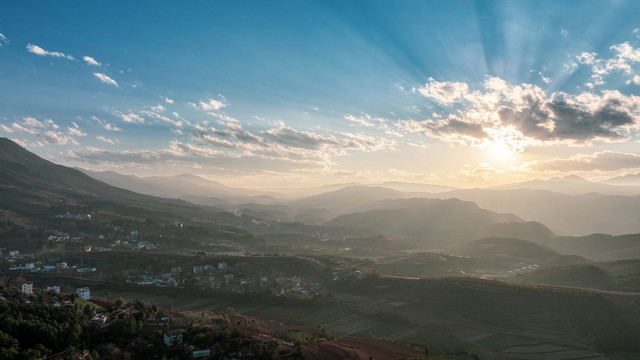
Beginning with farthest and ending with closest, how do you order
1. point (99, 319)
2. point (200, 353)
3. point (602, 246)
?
point (602, 246) < point (99, 319) < point (200, 353)

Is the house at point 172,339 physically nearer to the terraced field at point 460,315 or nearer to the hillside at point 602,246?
the terraced field at point 460,315

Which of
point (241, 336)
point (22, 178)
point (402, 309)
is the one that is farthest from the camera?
point (22, 178)

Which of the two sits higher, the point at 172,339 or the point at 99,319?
the point at 99,319

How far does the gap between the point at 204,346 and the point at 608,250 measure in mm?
166209

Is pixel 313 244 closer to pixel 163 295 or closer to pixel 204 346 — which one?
pixel 163 295

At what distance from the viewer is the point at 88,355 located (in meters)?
32.8

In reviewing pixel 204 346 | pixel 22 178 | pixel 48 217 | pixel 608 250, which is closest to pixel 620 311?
pixel 204 346

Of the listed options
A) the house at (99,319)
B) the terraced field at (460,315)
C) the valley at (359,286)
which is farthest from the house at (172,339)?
the terraced field at (460,315)

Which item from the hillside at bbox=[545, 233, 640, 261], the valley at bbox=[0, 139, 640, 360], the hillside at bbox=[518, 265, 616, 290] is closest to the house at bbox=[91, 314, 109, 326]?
the valley at bbox=[0, 139, 640, 360]

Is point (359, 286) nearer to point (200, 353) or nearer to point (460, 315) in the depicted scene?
point (460, 315)

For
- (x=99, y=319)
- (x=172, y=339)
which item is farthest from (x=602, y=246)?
(x=99, y=319)

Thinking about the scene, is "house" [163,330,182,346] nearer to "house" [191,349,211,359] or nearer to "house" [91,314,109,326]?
"house" [191,349,211,359]

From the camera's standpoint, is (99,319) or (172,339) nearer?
(172,339)

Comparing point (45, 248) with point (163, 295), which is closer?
point (163, 295)
